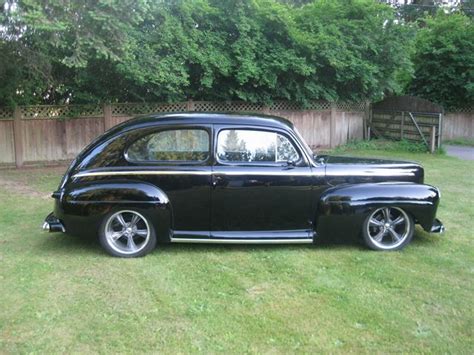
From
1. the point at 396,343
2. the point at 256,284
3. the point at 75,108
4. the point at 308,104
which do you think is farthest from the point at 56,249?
the point at 308,104

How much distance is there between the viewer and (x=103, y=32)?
31.3 ft

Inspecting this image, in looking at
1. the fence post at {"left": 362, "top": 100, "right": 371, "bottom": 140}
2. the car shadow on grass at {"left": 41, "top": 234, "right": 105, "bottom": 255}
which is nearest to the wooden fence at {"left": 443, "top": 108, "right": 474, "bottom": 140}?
the fence post at {"left": 362, "top": 100, "right": 371, "bottom": 140}

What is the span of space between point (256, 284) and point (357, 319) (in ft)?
3.54

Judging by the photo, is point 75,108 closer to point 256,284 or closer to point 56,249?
point 56,249

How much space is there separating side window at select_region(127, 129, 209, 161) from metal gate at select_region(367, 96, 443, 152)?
11.6 m

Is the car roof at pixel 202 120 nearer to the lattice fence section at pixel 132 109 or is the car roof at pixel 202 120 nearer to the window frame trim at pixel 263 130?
the window frame trim at pixel 263 130

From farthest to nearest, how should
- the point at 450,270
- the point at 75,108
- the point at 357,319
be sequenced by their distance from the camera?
the point at 75,108 < the point at 450,270 < the point at 357,319

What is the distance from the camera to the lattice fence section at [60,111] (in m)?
13.0

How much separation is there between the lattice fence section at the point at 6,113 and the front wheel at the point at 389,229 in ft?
33.7

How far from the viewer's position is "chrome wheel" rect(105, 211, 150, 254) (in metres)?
5.57

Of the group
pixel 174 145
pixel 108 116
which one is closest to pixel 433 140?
pixel 108 116

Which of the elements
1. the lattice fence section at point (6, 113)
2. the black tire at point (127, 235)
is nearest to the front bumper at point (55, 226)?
the black tire at point (127, 235)

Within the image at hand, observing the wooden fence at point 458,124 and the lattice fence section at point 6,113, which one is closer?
the lattice fence section at point 6,113

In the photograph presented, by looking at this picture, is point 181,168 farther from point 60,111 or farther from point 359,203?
point 60,111
